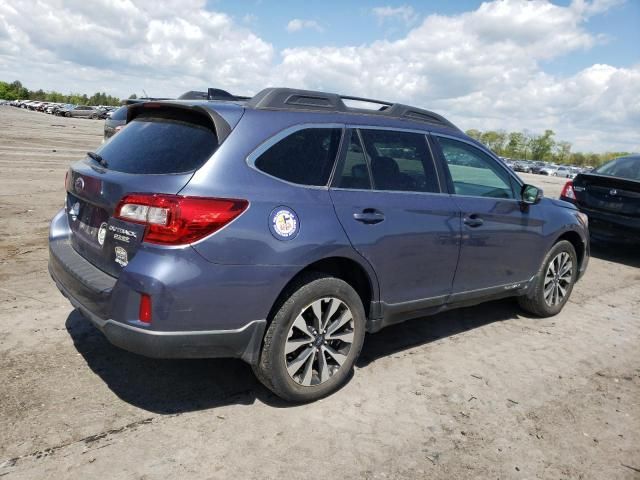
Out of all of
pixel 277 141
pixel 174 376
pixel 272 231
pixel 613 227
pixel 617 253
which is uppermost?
pixel 277 141

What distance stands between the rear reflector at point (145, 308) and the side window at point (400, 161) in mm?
1653

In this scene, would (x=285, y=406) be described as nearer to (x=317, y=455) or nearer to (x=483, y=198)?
(x=317, y=455)

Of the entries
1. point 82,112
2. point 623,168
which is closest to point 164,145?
point 623,168

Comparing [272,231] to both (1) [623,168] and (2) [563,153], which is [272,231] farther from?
(2) [563,153]

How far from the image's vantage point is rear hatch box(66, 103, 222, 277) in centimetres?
290

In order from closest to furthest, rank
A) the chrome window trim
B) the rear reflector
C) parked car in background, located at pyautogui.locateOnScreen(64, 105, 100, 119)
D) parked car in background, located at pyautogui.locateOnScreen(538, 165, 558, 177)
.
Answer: the rear reflector
the chrome window trim
parked car in background, located at pyautogui.locateOnScreen(538, 165, 558, 177)
parked car in background, located at pyautogui.locateOnScreen(64, 105, 100, 119)

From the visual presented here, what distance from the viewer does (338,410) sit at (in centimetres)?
332

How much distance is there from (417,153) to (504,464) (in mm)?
2181

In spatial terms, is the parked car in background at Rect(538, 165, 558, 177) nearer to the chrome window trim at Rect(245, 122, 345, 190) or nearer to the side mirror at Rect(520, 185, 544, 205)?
the side mirror at Rect(520, 185, 544, 205)

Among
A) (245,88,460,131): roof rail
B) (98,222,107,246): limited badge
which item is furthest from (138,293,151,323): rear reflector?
(245,88,460,131): roof rail

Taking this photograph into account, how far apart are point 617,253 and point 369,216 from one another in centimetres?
760

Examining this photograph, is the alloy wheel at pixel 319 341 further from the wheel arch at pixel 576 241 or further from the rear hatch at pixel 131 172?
the wheel arch at pixel 576 241

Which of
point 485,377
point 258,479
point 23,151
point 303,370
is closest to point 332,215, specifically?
point 303,370

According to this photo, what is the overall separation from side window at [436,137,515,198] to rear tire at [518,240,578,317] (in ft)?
3.12
